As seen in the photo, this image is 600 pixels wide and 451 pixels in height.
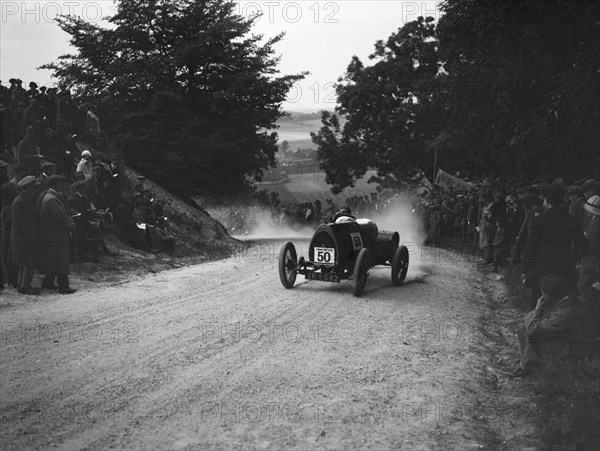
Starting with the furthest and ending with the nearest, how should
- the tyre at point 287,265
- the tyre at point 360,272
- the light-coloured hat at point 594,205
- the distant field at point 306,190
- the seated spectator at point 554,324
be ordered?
the distant field at point 306,190
the tyre at point 287,265
the tyre at point 360,272
the light-coloured hat at point 594,205
the seated spectator at point 554,324

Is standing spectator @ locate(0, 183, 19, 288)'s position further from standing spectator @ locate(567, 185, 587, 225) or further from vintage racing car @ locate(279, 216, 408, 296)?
standing spectator @ locate(567, 185, 587, 225)

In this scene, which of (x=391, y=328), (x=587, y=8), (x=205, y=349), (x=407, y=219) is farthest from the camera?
(x=407, y=219)

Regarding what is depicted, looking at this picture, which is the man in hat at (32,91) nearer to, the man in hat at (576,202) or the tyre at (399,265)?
the tyre at (399,265)

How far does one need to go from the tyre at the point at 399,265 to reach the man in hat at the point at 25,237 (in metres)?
7.42

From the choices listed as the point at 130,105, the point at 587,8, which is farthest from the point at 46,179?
the point at 130,105

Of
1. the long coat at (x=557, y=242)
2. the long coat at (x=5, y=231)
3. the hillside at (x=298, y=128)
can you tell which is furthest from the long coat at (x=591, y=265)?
the hillside at (x=298, y=128)

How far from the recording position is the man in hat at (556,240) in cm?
860

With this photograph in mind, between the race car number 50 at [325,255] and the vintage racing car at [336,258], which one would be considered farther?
the race car number 50 at [325,255]

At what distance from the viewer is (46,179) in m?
12.3

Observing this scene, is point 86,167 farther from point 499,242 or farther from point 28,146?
point 499,242

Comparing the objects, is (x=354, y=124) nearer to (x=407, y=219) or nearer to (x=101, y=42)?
(x=407, y=219)

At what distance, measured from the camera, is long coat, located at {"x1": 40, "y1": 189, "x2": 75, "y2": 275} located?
11.5 m

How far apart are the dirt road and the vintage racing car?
2.00ft

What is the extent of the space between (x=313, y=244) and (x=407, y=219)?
65.9 feet
